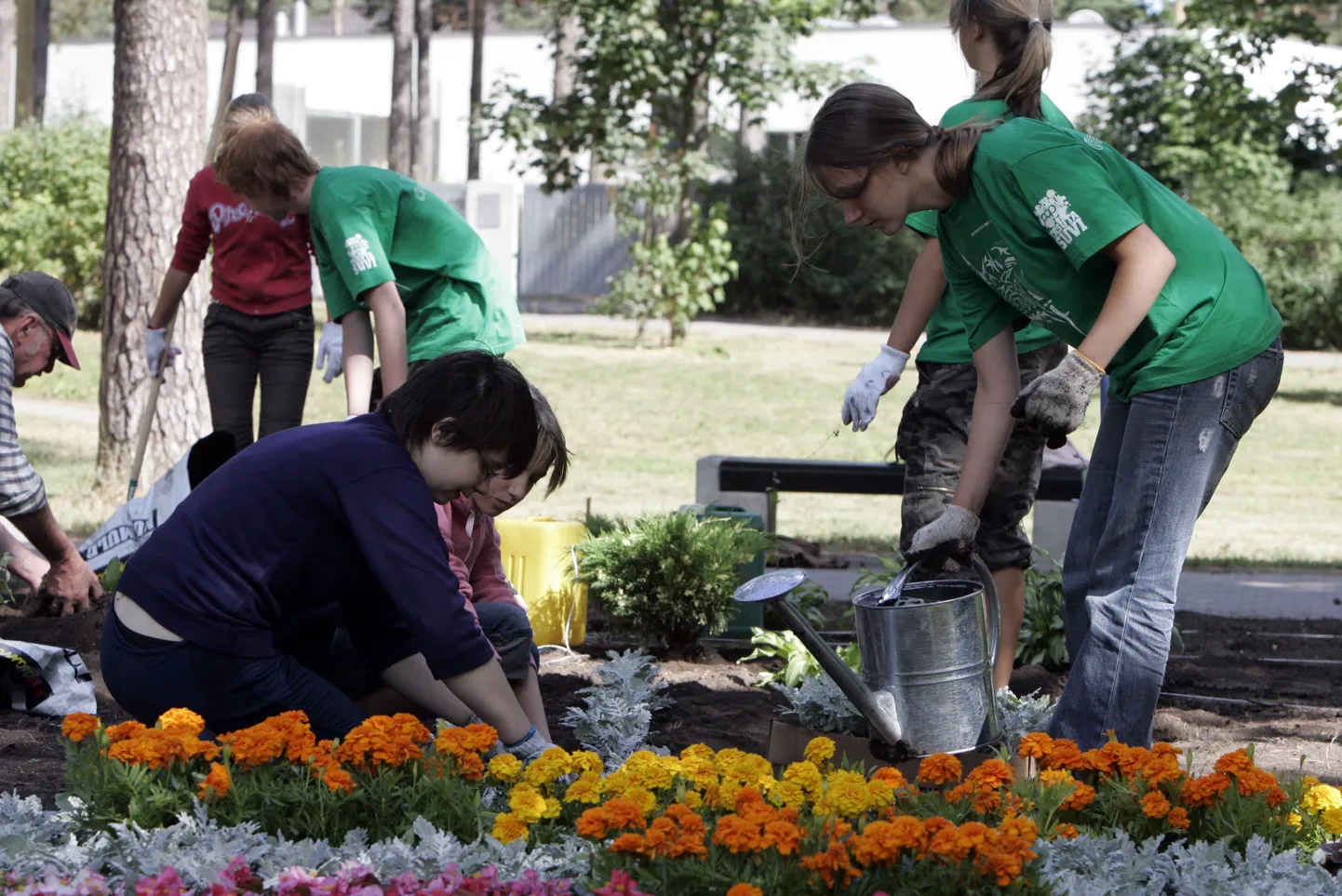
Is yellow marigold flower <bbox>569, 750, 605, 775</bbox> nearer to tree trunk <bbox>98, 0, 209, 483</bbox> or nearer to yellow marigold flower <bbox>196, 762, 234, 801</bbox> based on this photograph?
yellow marigold flower <bbox>196, 762, 234, 801</bbox>

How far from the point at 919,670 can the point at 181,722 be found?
53.3 inches

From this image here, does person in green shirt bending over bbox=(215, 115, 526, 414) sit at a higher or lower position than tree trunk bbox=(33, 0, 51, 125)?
lower

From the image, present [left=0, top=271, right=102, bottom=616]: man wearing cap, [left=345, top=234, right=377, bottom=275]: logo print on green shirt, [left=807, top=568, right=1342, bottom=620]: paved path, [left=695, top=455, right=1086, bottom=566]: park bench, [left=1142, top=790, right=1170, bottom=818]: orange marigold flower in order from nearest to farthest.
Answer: [left=1142, top=790, right=1170, bottom=818]: orange marigold flower, [left=0, top=271, right=102, bottom=616]: man wearing cap, [left=345, top=234, right=377, bottom=275]: logo print on green shirt, [left=695, top=455, right=1086, bottom=566]: park bench, [left=807, top=568, right=1342, bottom=620]: paved path

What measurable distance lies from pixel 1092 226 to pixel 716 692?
222cm

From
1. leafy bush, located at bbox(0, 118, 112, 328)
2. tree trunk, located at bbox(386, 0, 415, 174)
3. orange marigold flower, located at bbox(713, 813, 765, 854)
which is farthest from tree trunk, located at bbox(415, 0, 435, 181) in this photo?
orange marigold flower, located at bbox(713, 813, 765, 854)

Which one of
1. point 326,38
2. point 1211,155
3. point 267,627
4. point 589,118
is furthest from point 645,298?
point 326,38

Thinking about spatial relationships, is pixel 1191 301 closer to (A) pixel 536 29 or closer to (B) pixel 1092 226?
(B) pixel 1092 226

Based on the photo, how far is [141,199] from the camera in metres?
7.77

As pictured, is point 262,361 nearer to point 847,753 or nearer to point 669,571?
point 669,571

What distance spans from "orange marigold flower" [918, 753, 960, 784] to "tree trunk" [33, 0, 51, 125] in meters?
32.2

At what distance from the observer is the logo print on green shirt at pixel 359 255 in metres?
4.08

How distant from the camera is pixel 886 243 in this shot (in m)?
23.8

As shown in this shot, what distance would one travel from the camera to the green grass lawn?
8375mm

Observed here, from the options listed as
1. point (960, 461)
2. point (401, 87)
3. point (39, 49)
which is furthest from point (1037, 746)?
point (39, 49)
